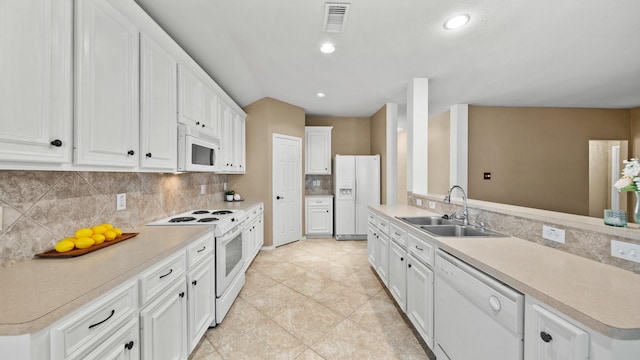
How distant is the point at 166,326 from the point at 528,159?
5836 mm

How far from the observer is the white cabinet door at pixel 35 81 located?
893 millimetres

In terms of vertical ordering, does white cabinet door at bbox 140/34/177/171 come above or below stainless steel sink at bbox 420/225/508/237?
above

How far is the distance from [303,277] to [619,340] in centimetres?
273

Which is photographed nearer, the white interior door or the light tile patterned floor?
the light tile patterned floor

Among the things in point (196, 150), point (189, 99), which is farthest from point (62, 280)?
point (189, 99)

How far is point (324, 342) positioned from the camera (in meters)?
1.90

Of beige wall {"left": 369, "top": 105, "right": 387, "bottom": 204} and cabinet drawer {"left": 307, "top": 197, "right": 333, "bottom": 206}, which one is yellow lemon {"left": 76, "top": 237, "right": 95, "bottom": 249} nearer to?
cabinet drawer {"left": 307, "top": 197, "right": 333, "bottom": 206}

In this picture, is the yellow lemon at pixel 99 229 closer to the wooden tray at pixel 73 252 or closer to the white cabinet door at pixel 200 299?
the wooden tray at pixel 73 252

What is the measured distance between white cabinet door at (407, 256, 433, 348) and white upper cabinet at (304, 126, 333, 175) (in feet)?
10.8

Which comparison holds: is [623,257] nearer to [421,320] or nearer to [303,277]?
[421,320]

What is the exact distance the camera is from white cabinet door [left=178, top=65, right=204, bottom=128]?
2049mm

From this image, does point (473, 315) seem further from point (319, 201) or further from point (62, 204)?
point (319, 201)

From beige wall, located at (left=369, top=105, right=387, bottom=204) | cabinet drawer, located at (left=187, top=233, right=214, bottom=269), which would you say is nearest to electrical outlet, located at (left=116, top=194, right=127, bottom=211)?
cabinet drawer, located at (left=187, top=233, right=214, bottom=269)

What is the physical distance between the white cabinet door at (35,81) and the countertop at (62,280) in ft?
1.54
